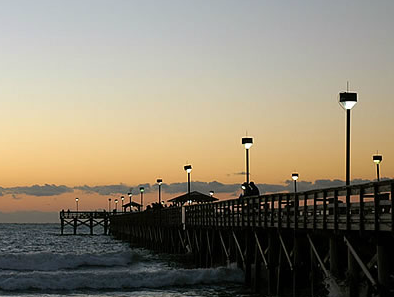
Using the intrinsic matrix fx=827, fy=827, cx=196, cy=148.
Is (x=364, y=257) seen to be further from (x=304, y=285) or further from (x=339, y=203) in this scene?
(x=304, y=285)

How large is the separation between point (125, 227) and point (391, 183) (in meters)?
69.9

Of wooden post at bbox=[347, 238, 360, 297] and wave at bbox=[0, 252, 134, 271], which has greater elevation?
wooden post at bbox=[347, 238, 360, 297]

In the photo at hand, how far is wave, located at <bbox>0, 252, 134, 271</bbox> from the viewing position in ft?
153

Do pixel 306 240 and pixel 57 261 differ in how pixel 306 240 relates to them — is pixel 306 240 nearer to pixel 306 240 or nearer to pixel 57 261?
pixel 306 240

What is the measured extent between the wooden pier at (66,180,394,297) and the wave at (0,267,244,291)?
127 cm

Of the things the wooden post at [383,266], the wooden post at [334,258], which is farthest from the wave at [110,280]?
the wooden post at [383,266]

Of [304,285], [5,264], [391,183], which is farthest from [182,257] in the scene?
[391,183]

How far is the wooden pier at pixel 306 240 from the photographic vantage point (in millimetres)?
16938

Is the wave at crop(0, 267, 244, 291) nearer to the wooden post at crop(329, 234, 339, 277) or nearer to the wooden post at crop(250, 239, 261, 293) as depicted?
the wooden post at crop(250, 239, 261, 293)

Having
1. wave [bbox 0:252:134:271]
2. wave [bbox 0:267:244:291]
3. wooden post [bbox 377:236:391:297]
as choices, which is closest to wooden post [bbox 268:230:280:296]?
wave [bbox 0:267:244:291]

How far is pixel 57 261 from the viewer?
4841cm

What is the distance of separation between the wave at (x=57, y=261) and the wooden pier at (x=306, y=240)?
31.0 feet

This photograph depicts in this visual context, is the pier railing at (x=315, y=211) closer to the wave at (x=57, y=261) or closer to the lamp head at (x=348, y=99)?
the lamp head at (x=348, y=99)

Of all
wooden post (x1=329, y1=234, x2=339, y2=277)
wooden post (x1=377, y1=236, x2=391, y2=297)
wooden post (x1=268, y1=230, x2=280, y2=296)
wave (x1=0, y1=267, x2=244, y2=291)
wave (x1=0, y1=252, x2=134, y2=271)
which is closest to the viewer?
wooden post (x1=377, y1=236, x2=391, y2=297)
